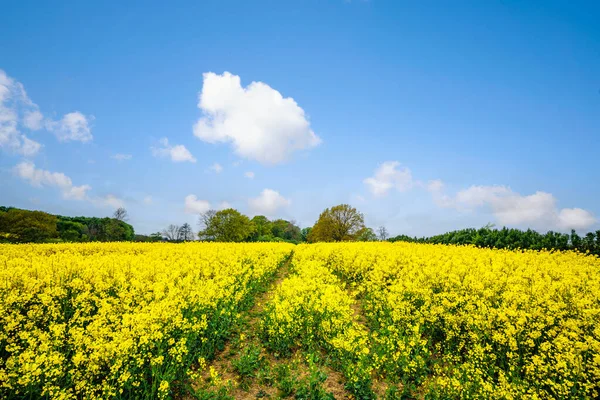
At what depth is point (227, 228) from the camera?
70.8m

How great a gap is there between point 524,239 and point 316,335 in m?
22.0

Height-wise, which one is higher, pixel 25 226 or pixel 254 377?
pixel 25 226

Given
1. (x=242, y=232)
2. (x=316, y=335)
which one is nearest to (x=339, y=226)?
(x=242, y=232)

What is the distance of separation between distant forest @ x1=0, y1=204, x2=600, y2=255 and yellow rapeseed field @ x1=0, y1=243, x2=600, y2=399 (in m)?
11.7

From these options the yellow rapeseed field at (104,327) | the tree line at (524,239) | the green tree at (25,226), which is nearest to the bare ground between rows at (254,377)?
the yellow rapeseed field at (104,327)

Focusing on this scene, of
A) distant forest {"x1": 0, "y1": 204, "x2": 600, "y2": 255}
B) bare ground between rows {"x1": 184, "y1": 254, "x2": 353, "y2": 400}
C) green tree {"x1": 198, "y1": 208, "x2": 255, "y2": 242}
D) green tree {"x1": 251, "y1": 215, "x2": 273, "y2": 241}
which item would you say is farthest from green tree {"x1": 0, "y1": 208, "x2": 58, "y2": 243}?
green tree {"x1": 251, "y1": 215, "x2": 273, "y2": 241}

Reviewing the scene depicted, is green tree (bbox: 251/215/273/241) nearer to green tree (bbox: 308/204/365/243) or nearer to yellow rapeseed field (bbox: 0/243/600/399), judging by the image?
green tree (bbox: 308/204/365/243)

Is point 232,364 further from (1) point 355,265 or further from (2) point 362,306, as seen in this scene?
(1) point 355,265

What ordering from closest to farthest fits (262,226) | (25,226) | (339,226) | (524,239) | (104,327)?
(104,327), (524,239), (25,226), (339,226), (262,226)

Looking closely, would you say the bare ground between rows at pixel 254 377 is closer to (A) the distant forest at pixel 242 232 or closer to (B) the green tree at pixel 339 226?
(A) the distant forest at pixel 242 232

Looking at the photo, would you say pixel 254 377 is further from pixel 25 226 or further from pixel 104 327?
pixel 25 226

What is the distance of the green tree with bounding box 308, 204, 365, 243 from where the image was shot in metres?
60.4

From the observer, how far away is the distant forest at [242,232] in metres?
20.9

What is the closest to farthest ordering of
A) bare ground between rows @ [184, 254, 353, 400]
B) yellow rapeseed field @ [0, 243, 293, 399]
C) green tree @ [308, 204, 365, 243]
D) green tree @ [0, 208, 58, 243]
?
1. yellow rapeseed field @ [0, 243, 293, 399]
2. bare ground between rows @ [184, 254, 353, 400]
3. green tree @ [0, 208, 58, 243]
4. green tree @ [308, 204, 365, 243]
